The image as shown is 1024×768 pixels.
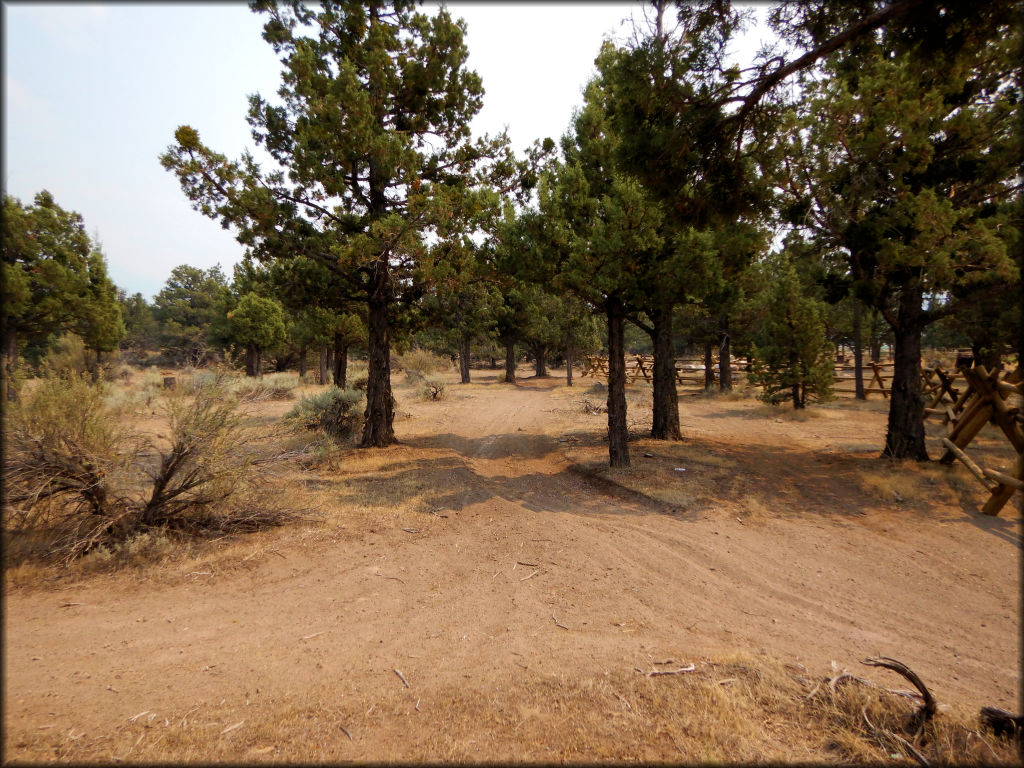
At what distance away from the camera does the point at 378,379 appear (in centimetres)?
1133

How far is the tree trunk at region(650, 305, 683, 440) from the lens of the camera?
36.9 feet

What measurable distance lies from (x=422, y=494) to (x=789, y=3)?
303 inches

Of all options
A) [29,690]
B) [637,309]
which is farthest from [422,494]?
[637,309]

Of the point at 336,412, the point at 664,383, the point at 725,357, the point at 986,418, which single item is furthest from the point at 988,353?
the point at 336,412

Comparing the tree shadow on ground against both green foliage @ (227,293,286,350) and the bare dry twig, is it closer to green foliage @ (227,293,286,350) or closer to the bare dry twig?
the bare dry twig

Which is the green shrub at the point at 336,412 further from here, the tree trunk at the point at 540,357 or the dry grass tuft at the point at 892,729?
the tree trunk at the point at 540,357

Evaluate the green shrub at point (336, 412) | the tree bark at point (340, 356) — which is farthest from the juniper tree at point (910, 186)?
the tree bark at point (340, 356)

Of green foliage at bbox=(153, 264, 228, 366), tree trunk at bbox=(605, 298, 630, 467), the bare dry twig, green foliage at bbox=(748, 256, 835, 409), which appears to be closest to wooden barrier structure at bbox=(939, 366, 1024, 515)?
tree trunk at bbox=(605, 298, 630, 467)

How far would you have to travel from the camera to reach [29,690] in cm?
311

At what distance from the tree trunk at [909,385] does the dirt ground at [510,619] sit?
2.27 ft

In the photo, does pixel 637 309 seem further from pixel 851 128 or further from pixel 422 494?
pixel 422 494

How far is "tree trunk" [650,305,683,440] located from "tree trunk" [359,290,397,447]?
21.1ft

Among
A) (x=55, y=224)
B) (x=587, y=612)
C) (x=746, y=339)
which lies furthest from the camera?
(x=746, y=339)

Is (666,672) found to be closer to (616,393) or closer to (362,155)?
(616,393)
